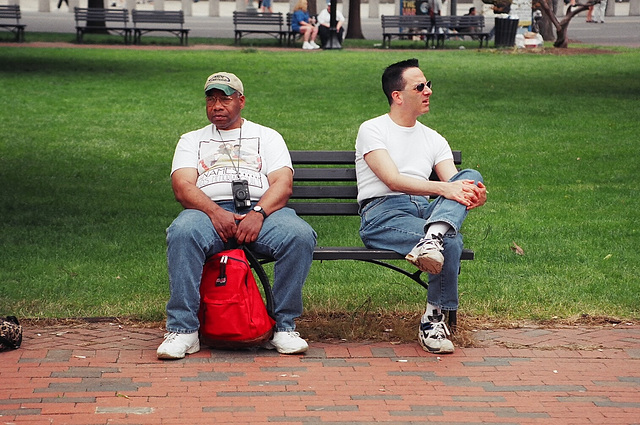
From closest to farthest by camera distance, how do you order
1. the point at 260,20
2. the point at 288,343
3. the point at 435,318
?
the point at 288,343, the point at 435,318, the point at 260,20

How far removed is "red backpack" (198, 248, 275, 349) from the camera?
5.00 metres

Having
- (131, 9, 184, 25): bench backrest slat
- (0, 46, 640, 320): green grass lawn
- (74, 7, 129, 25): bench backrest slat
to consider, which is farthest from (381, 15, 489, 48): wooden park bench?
(74, 7, 129, 25): bench backrest slat

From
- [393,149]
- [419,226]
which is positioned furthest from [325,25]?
[419,226]

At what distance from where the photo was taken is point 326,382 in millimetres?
4676

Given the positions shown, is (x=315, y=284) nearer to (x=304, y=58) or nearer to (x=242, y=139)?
(x=242, y=139)

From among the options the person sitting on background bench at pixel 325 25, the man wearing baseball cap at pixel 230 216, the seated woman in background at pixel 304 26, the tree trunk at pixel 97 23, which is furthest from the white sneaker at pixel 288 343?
the tree trunk at pixel 97 23

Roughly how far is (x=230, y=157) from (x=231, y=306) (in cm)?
94

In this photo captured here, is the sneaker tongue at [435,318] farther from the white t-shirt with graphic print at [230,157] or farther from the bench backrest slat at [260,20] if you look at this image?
the bench backrest slat at [260,20]

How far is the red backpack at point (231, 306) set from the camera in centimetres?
500

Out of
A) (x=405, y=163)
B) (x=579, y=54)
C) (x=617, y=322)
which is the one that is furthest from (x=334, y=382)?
(x=579, y=54)

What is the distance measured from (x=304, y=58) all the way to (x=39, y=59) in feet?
18.7

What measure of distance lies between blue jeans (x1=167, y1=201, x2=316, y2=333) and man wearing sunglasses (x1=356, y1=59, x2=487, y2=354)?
51cm

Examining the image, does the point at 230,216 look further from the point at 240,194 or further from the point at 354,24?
the point at 354,24

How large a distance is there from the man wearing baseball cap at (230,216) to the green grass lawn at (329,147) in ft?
2.34
